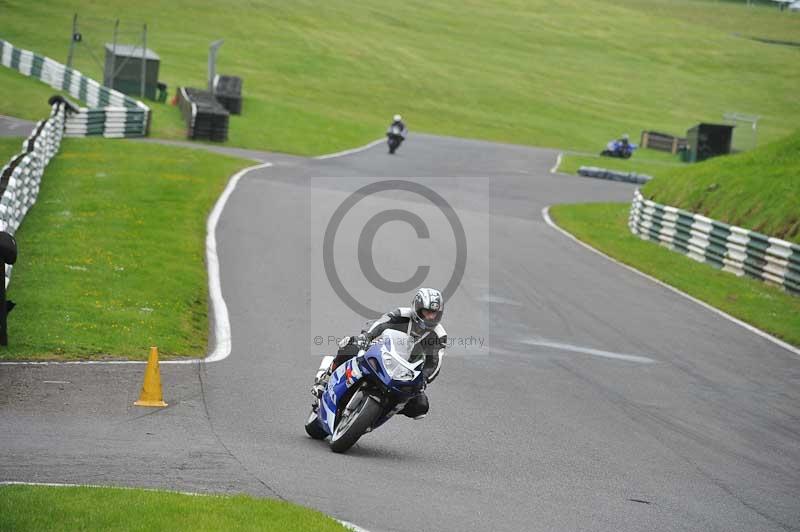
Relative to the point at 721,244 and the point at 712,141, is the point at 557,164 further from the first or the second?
the point at 721,244

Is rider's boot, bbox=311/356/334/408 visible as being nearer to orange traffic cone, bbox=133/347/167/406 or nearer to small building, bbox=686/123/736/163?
orange traffic cone, bbox=133/347/167/406

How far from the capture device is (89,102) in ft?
151

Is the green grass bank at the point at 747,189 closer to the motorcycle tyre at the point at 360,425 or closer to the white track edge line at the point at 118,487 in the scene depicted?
the motorcycle tyre at the point at 360,425

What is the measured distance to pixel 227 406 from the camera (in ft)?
37.5

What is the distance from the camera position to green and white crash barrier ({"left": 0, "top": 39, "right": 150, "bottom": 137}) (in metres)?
37.6

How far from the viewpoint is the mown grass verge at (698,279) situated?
19.5m

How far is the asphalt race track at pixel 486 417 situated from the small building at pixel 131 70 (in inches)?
1178

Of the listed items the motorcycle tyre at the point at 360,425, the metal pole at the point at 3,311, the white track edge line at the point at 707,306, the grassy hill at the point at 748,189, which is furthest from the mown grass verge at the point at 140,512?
the grassy hill at the point at 748,189

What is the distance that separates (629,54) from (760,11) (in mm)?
30297

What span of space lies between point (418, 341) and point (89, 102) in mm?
38796

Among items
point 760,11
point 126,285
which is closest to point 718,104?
point 760,11

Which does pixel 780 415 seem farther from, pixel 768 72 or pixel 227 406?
pixel 768 72

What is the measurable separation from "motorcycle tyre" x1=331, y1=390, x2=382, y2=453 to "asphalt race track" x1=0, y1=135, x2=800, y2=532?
0.62ft

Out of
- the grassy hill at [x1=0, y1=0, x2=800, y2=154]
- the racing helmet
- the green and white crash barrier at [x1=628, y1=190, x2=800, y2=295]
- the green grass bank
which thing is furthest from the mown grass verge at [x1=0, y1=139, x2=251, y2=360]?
the grassy hill at [x1=0, y1=0, x2=800, y2=154]
